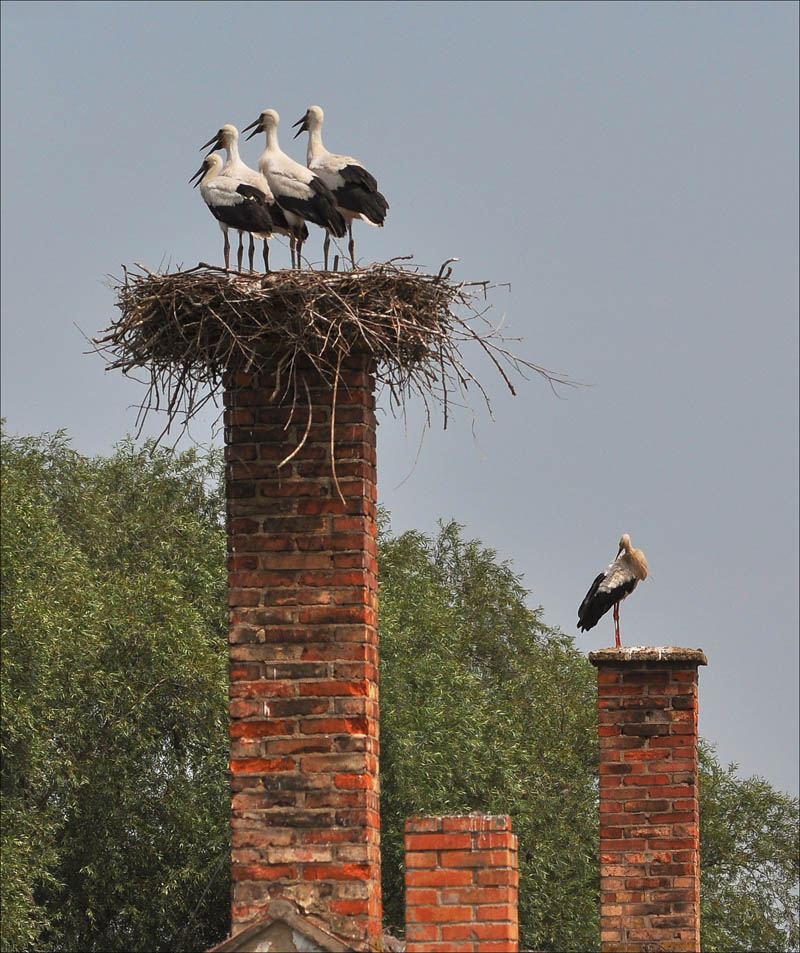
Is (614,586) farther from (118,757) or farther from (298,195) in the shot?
(118,757)

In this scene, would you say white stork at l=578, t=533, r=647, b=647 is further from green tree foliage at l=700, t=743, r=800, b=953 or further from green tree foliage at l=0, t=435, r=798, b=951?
green tree foliage at l=700, t=743, r=800, b=953

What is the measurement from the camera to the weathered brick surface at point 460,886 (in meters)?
8.23

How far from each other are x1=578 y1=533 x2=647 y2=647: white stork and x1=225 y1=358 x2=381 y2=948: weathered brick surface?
4414 millimetres

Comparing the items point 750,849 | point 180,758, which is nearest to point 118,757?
point 180,758

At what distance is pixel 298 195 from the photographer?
36.3ft

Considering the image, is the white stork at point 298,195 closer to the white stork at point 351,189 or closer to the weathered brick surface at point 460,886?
the white stork at point 351,189

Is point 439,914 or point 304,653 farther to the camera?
point 304,653

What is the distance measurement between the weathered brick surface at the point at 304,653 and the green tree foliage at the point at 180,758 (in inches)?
719

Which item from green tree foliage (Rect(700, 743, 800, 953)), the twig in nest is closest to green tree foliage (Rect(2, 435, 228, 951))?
green tree foliage (Rect(700, 743, 800, 953))

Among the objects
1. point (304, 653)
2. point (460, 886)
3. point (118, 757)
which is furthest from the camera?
point (118, 757)

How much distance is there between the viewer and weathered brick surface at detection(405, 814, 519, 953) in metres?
8.23

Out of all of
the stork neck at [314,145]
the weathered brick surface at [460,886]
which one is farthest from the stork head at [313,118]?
the weathered brick surface at [460,886]

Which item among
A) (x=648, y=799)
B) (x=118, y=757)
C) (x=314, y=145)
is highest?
(x=314, y=145)

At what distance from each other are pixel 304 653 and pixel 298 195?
3168mm
